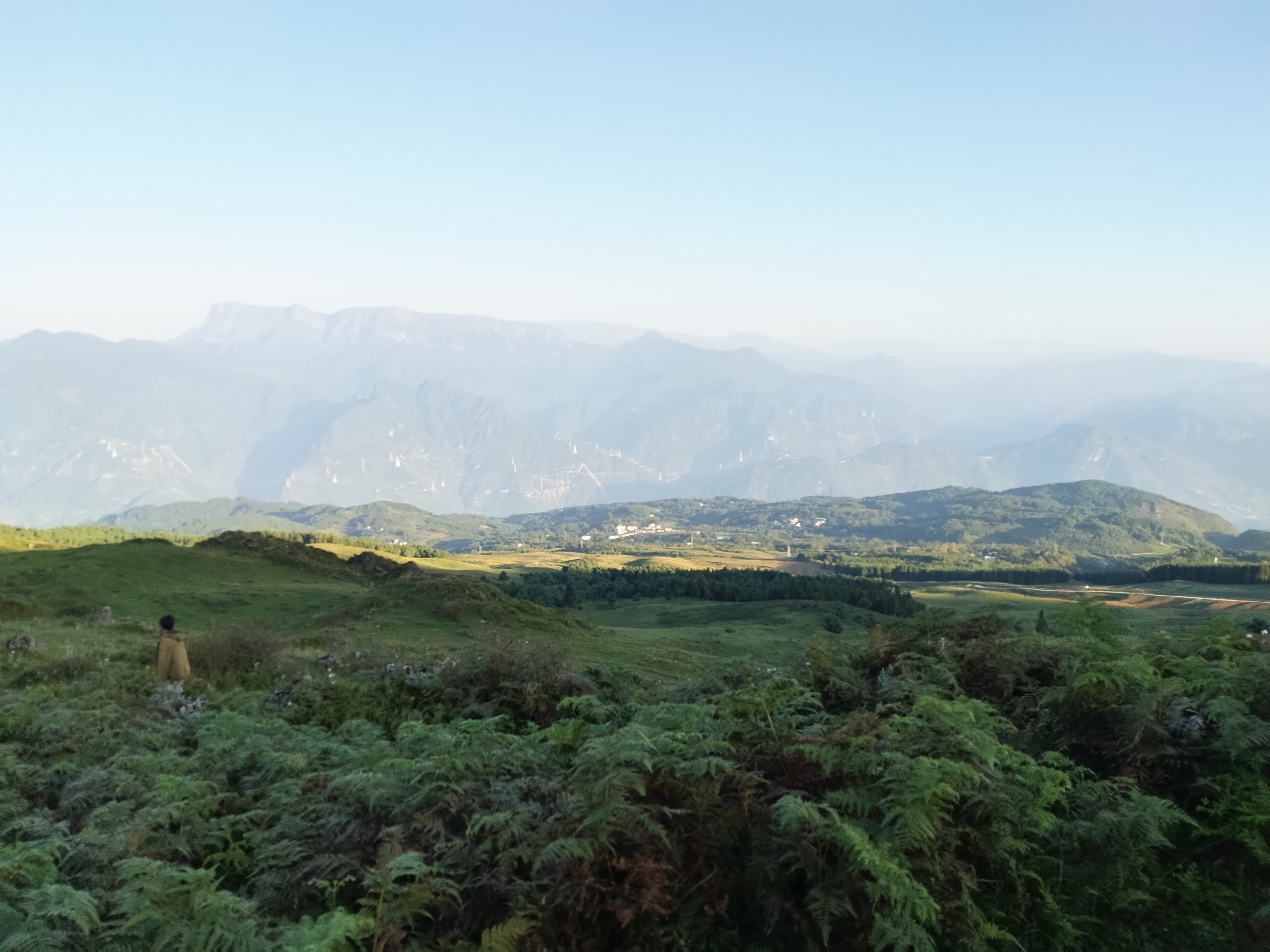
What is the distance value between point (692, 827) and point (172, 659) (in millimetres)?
12761

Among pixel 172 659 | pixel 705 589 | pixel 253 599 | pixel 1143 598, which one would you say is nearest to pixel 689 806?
pixel 172 659

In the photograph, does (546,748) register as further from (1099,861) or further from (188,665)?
(188,665)

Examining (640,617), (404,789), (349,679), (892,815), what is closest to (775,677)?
(892,815)

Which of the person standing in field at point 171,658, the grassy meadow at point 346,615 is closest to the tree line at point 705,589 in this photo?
the grassy meadow at point 346,615

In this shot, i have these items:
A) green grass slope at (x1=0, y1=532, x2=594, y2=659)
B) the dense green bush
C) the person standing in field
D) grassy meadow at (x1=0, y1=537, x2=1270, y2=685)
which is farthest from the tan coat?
green grass slope at (x1=0, y1=532, x2=594, y2=659)

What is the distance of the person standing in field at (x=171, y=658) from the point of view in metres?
15.3

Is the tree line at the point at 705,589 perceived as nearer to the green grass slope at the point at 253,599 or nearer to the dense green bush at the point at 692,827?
the green grass slope at the point at 253,599

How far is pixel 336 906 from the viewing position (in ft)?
20.9

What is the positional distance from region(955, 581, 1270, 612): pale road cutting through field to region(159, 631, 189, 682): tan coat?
251 ft

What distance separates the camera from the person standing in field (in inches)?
601

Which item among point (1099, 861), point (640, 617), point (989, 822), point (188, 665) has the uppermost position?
point (989, 822)

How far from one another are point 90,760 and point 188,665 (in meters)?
6.76

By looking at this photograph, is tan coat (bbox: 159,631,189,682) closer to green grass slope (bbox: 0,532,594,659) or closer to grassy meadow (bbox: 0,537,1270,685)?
grassy meadow (bbox: 0,537,1270,685)

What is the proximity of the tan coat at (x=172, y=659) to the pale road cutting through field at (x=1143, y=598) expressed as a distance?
76.4 m
